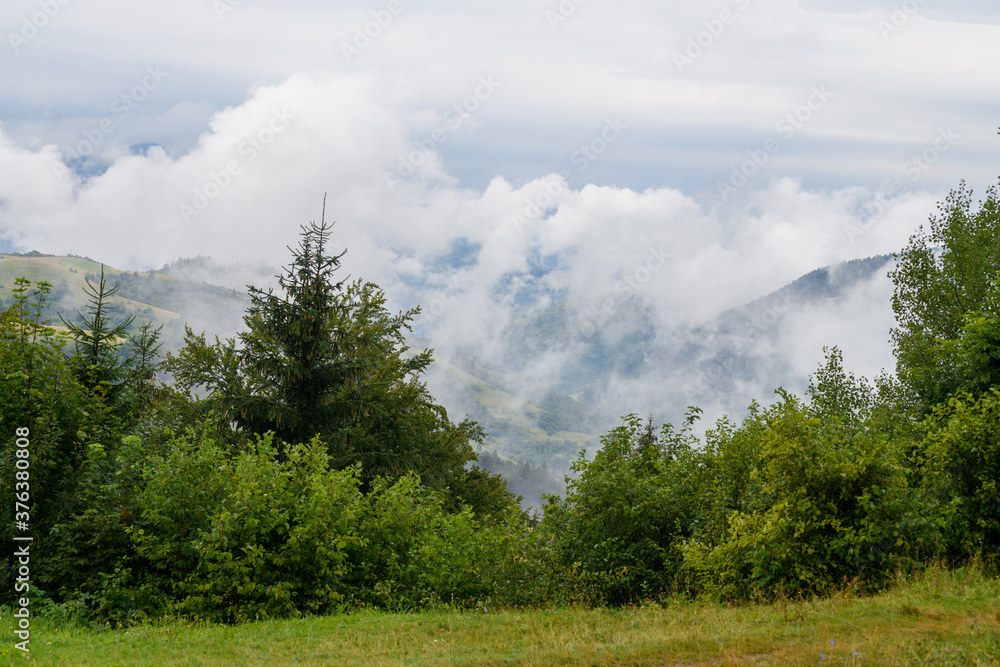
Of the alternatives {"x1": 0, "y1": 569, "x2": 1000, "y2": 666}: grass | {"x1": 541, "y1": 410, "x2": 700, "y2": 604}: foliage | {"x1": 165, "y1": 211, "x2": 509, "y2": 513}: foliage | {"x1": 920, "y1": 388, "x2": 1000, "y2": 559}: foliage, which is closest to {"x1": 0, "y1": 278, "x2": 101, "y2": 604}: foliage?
{"x1": 0, "y1": 569, "x2": 1000, "y2": 666}: grass

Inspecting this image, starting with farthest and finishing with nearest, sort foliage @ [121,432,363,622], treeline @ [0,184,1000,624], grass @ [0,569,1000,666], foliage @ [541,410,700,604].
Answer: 1. foliage @ [541,410,700,604]
2. foliage @ [121,432,363,622]
3. treeline @ [0,184,1000,624]
4. grass @ [0,569,1000,666]

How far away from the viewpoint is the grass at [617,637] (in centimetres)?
841

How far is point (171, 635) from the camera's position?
11.2 meters

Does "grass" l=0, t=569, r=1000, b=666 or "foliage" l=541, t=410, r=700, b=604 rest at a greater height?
"foliage" l=541, t=410, r=700, b=604

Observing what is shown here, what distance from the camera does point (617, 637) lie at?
9.69m

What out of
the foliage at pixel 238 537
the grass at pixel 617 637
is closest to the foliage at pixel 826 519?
the grass at pixel 617 637

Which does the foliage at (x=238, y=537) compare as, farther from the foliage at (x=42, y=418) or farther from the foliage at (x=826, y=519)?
the foliage at (x=826, y=519)

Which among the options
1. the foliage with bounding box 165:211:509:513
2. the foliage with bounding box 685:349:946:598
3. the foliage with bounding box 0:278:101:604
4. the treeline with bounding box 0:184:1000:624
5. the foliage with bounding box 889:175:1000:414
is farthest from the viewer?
the foliage with bounding box 889:175:1000:414

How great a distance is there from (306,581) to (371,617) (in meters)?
2.23

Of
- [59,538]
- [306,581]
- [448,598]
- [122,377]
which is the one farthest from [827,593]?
[122,377]

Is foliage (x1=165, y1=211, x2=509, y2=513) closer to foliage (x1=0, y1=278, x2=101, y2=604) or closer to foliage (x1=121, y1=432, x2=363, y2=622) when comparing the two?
foliage (x1=0, y1=278, x2=101, y2=604)

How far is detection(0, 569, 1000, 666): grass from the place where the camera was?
27.6 feet

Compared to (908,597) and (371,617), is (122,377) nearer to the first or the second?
(371,617)

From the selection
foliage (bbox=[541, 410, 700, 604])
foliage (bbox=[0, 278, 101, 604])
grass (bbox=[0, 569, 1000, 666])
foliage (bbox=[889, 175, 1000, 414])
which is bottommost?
grass (bbox=[0, 569, 1000, 666])
